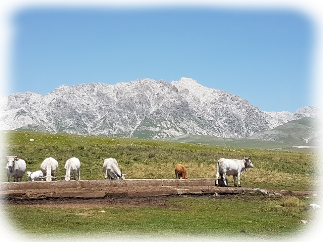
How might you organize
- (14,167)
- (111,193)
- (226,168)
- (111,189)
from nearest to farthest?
(111,193) < (111,189) < (14,167) < (226,168)

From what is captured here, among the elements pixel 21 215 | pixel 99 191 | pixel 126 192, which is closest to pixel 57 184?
pixel 99 191

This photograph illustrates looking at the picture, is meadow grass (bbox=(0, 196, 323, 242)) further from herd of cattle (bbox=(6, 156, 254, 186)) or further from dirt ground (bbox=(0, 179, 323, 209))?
herd of cattle (bbox=(6, 156, 254, 186))

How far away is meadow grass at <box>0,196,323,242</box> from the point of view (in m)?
18.5

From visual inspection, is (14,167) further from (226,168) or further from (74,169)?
(226,168)

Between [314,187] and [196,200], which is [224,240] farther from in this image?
[314,187]

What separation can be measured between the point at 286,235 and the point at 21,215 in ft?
43.4

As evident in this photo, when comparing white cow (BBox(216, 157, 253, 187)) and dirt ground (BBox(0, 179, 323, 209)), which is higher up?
white cow (BBox(216, 157, 253, 187))

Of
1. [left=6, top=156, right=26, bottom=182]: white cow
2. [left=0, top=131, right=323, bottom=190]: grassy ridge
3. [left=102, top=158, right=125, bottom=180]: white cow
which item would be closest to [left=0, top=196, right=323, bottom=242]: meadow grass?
[left=102, top=158, right=125, bottom=180]: white cow

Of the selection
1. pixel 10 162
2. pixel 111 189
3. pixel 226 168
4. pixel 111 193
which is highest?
pixel 10 162

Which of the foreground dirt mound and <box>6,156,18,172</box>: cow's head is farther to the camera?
<box>6,156,18,172</box>: cow's head

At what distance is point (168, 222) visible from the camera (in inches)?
878

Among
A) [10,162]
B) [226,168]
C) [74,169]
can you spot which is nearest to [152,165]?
[226,168]

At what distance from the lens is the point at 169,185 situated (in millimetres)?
36406

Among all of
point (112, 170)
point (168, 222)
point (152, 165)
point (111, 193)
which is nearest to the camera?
point (168, 222)
